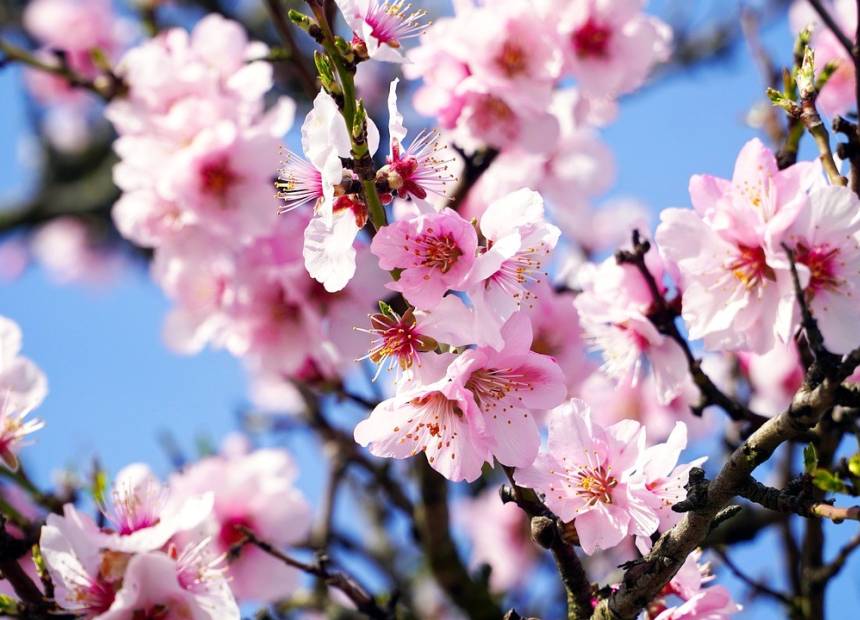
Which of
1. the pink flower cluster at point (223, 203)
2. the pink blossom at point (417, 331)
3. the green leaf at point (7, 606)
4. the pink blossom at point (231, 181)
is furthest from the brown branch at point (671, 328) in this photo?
the green leaf at point (7, 606)

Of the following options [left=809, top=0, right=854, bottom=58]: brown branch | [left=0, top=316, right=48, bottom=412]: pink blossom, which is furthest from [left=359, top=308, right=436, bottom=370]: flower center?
[left=809, top=0, right=854, bottom=58]: brown branch

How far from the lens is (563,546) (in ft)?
5.60

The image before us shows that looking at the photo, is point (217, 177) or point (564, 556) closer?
point (564, 556)

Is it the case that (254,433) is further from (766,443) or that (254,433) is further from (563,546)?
(766,443)

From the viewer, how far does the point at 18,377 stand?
2105 millimetres

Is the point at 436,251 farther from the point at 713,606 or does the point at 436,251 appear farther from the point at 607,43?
the point at 607,43

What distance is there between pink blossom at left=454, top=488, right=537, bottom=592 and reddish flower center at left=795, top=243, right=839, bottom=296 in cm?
347

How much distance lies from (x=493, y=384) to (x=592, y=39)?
1.57 metres

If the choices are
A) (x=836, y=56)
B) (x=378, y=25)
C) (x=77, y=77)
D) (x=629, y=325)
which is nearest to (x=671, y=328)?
(x=629, y=325)

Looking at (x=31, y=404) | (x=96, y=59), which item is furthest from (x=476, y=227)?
(x=96, y=59)

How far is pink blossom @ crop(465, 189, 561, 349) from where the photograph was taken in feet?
5.16

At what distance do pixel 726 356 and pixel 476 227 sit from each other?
1.77 m

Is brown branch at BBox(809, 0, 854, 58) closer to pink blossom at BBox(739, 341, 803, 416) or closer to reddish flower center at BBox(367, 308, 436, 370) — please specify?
reddish flower center at BBox(367, 308, 436, 370)

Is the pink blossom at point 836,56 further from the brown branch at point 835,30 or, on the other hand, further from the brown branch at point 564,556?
the brown branch at point 564,556
